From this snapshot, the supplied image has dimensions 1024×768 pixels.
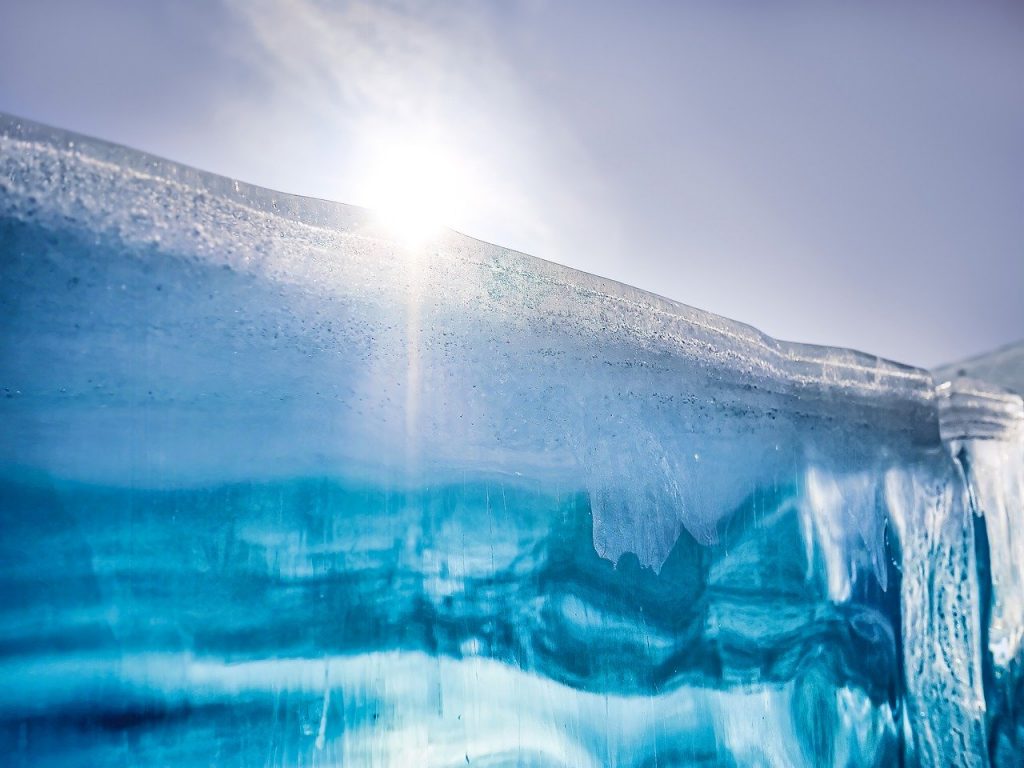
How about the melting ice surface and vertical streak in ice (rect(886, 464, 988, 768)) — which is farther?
vertical streak in ice (rect(886, 464, 988, 768))

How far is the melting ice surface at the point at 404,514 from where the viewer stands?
3.22 ft

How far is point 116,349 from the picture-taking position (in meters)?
1.04

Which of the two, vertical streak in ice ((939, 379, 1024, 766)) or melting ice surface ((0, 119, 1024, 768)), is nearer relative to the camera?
melting ice surface ((0, 119, 1024, 768))

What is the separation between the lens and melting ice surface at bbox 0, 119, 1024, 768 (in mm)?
981

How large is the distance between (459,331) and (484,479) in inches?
10.8

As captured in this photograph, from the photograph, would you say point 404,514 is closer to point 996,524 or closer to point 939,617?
point 939,617

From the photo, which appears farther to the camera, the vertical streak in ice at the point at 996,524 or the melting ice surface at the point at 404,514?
the vertical streak in ice at the point at 996,524

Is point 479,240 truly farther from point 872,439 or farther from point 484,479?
point 872,439

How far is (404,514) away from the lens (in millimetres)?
1191

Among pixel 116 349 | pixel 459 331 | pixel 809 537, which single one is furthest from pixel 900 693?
pixel 116 349

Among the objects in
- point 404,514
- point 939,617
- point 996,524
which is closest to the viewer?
point 404,514

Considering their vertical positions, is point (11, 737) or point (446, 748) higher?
point (11, 737)

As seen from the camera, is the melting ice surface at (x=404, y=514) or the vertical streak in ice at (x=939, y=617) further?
the vertical streak in ice at (x=939, y=617)

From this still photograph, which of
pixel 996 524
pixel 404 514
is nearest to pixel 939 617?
pixel 996 524
